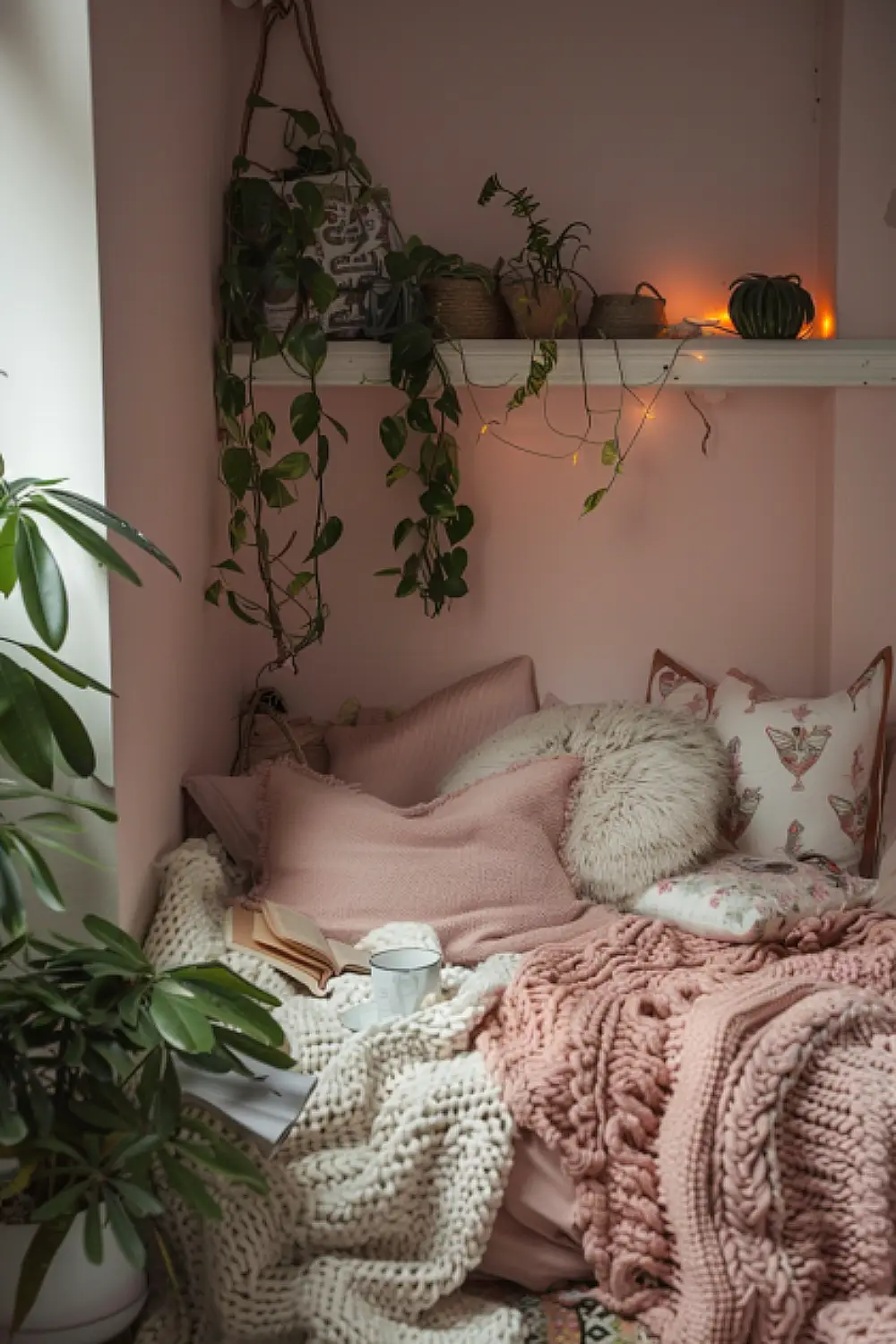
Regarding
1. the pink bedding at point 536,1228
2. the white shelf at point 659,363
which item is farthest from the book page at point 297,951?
the white shelf at point 659,363

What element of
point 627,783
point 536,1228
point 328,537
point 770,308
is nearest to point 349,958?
point 536,1228

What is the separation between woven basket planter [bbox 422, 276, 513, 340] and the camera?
2852 mm

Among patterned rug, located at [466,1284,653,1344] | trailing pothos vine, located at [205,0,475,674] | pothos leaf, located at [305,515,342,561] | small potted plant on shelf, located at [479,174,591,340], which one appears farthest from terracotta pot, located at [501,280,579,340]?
patterned rug, located at [466,1284,653,1344]

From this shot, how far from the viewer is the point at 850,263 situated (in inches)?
114

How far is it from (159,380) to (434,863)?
924mm

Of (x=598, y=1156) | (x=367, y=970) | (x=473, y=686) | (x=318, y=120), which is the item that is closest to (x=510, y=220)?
(x=318, y=120)

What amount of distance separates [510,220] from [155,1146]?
6.95 feet

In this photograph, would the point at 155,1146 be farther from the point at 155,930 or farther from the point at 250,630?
the point at 250,630

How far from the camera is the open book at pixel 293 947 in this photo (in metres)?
2.17

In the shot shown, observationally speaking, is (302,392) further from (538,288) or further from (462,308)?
(538,288)

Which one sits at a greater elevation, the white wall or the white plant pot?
the white wall

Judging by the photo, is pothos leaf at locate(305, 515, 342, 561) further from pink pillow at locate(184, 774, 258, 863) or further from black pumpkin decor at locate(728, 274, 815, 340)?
black pumpkin decor at locate(728, 274, 815, 340)

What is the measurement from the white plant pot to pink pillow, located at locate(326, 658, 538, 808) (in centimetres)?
123

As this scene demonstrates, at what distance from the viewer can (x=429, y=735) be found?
2924 millimetres
